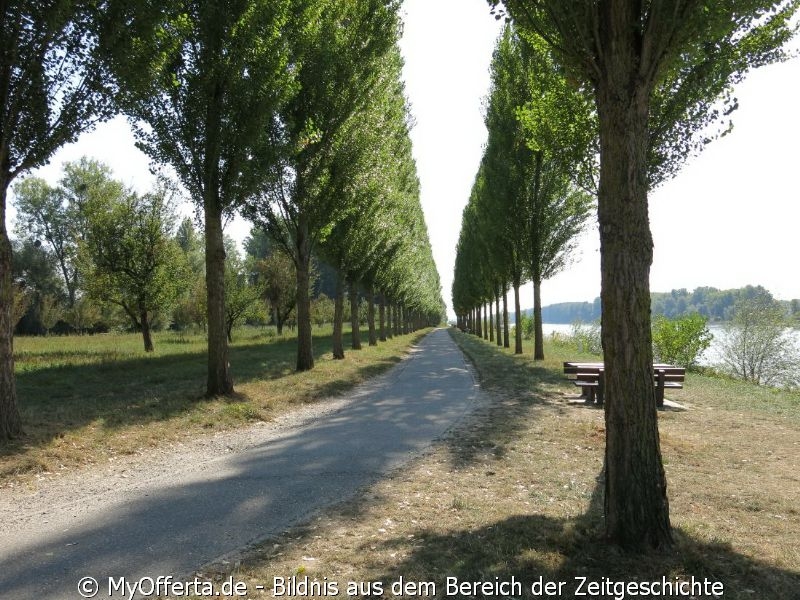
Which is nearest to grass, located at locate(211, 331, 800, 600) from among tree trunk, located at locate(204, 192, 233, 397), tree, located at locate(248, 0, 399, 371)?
tree trunk, located at locate(204, 192, 233, 397)

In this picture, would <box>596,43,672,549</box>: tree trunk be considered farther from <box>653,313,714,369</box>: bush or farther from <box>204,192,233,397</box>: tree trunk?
<box>653,313,714,369</box>: bush

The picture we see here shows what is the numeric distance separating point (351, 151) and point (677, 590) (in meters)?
16.5

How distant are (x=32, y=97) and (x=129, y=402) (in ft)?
19.3

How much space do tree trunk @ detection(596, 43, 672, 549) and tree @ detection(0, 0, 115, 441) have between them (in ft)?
24.0

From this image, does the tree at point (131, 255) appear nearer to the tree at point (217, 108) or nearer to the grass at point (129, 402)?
the grass at point (129, 402)

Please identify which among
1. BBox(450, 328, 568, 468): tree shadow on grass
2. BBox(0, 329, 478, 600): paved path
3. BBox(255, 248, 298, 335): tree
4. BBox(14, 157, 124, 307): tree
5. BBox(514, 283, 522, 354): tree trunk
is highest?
BBox(14, 157, 124, 307): tree

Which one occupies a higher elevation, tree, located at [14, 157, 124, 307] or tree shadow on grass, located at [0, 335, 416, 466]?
tree, located at [14, 157, 124, 307]

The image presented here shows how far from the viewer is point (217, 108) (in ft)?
37.8

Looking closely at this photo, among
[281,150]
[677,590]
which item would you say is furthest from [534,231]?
[677,590]

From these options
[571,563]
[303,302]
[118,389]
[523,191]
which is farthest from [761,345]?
[118,389]

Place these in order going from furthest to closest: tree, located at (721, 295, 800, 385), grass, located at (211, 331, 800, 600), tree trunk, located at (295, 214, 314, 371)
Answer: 1. tree, located at (721, 295, 800, 385)
2. tree trunk, located at (295, 214, 314, 371)
3. grass, located at (211, 331, 800, 600)

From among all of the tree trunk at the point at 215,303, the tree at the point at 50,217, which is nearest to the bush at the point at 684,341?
the tree trunk at the point at 215,303

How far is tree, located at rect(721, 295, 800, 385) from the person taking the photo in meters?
25.0

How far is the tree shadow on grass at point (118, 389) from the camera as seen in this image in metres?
8.50
